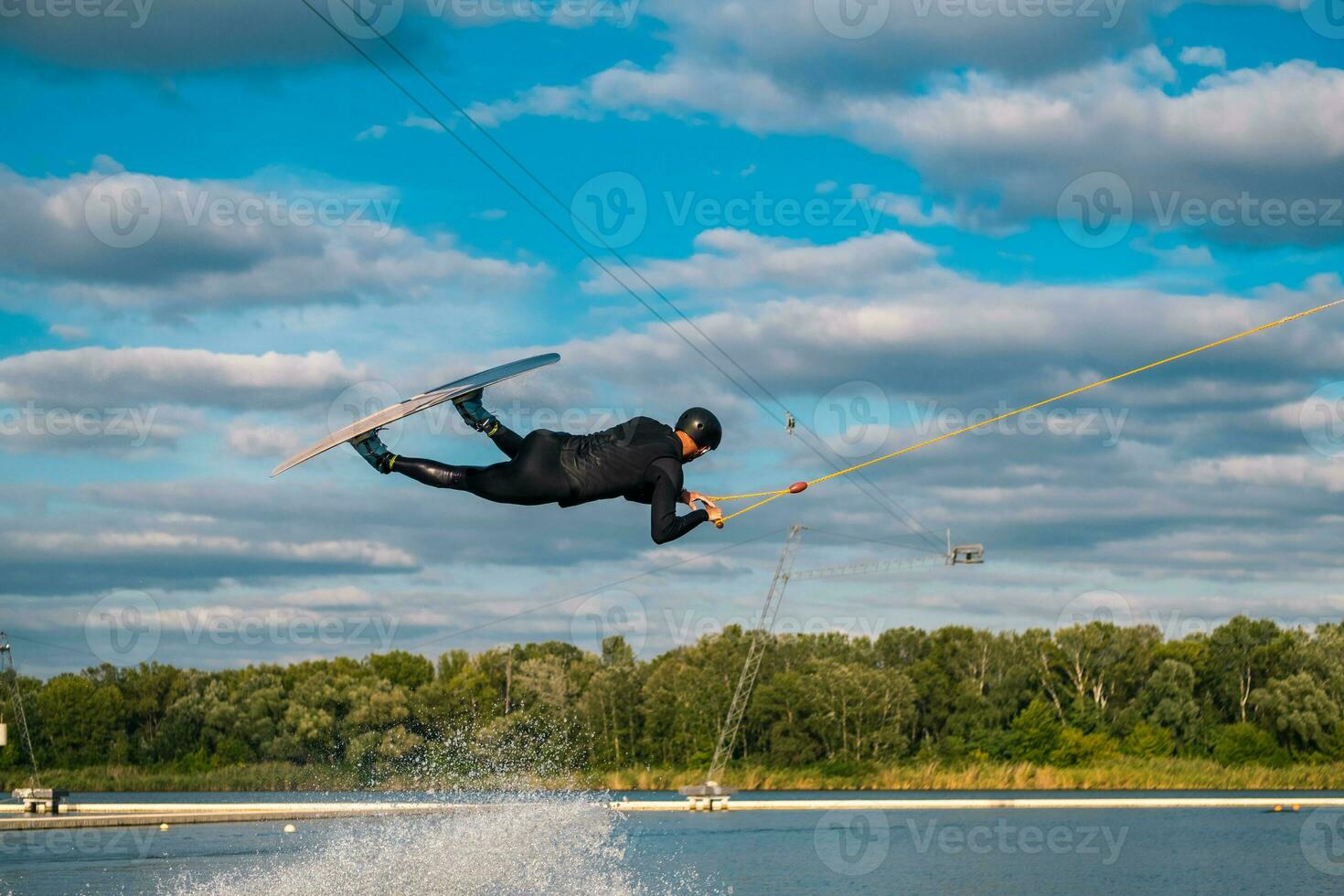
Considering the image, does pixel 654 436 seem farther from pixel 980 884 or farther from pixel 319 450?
pixel 980 884

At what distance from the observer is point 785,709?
8400cm

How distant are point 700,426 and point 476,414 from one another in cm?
208

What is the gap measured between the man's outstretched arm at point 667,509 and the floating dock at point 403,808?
3162 cm

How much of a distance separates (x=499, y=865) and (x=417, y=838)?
8.07 metres

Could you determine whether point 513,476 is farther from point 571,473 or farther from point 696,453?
point 696,453

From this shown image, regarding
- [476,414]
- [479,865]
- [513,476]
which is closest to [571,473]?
[513,476]

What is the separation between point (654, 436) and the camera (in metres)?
12.7
